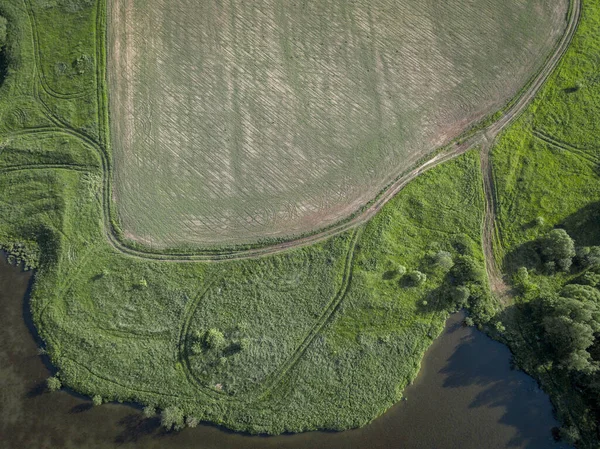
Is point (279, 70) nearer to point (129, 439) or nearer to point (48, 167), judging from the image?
point (48, 167)

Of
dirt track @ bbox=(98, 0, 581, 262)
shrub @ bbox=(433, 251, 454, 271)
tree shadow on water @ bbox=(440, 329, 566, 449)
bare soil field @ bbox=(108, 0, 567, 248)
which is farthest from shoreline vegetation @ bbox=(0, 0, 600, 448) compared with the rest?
bare soil field @ bbox=(108, 0, 567, 248)

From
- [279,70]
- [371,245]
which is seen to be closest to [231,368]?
[371,245]

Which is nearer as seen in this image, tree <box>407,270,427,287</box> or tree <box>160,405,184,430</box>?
tree <box>160,405,184,430</box>

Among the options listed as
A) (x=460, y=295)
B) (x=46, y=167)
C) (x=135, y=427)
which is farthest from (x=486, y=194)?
(x=46, y=167)

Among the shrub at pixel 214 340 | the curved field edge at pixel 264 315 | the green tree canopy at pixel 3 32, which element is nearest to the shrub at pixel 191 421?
the curved field edge at pixel 264 315

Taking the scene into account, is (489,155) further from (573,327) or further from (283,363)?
(283,363)

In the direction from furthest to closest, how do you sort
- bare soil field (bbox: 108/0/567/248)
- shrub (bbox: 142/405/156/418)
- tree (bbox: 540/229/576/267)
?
1. bare soil field (bbox: 108/0/567/248)
2. tree (bbox: 540/229/576/267)
3. shrub (bbox: 142/405/156/418)

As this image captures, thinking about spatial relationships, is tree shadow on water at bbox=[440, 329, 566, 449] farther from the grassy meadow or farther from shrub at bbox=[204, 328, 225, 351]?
shrub at bbox=[204, 328, 225, 351]
